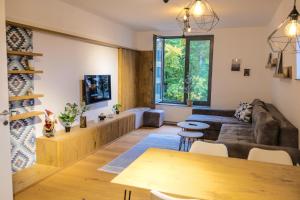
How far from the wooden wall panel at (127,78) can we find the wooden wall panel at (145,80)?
15 centimetres

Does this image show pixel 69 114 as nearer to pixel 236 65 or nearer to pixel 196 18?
pixel 196 18

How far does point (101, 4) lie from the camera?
4168 mm

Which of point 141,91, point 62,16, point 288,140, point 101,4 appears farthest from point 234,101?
Answer: point 62,16

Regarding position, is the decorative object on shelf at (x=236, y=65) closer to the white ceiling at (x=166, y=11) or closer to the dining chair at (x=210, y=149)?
the white ceiling at (x=166, y=11)

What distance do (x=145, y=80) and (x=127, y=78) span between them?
740 mm

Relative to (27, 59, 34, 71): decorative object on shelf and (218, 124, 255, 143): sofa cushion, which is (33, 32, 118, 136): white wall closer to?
(27, 59, 34, 71): decorative object on shelf

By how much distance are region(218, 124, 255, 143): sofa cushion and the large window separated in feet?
6.35

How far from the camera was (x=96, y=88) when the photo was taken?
4.91m

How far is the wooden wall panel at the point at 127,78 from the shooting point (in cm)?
603

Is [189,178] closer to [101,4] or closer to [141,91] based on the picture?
[101,4]

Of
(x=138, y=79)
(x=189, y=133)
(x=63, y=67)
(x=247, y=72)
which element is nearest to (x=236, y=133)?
(x=189, y=133)

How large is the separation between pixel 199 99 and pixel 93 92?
10.1 feet

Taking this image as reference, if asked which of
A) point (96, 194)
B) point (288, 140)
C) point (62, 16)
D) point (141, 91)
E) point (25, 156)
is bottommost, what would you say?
point (96, 194)

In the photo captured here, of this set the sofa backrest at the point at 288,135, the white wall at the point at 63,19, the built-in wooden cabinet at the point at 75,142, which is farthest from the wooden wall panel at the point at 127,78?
the sofa backrest at the point at 288,135
